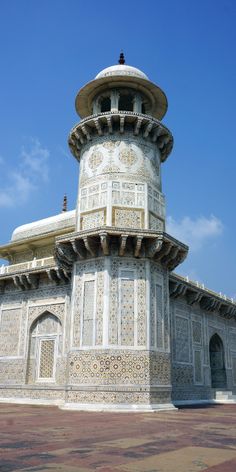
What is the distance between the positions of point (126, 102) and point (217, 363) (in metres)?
16.9

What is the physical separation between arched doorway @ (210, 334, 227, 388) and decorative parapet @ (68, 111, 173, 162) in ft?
44.0

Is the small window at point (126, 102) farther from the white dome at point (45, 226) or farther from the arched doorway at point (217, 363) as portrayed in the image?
the arched doorway at point (217, 363)

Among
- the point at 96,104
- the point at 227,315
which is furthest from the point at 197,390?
the point at 96,104

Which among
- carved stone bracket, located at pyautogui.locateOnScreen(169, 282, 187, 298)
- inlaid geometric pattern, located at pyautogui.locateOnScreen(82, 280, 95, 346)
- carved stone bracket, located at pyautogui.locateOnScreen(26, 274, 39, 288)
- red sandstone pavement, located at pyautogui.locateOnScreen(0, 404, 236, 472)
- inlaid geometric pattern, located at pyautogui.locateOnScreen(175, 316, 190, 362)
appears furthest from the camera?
inlaid geometric pattern, located at pyautogui.locateOnScreen(175, 316, 190, 362)

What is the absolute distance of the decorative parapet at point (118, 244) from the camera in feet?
49.8

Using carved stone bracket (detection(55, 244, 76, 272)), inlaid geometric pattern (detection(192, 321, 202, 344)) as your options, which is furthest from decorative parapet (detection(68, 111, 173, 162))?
inlaid geometric pattern (detection(192, 321, 202, 344))

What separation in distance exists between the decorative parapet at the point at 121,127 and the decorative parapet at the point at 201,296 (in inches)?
255

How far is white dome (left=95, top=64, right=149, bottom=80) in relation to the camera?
18541 millimetres

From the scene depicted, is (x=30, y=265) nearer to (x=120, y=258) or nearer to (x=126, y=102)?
(x=120, y=258)

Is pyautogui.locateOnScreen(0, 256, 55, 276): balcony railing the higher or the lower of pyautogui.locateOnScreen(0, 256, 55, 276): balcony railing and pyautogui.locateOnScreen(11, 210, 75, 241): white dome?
the lower

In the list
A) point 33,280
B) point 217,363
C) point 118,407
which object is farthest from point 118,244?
point 217,363

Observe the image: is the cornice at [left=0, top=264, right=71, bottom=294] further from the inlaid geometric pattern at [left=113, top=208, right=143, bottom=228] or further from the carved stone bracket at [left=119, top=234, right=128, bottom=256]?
the carved stone bracket at [left=119, top=234, right=128, bottom=256]

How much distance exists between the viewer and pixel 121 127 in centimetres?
1769

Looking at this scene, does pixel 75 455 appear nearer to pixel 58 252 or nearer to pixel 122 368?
pixel 122 368
